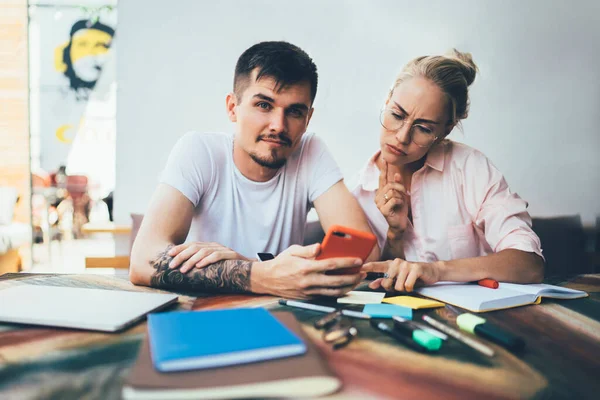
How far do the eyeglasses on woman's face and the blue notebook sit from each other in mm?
1043

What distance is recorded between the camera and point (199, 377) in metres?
0.47

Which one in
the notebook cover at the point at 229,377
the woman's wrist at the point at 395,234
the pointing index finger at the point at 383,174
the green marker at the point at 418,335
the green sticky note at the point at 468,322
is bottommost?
the woman's wrist at the point at 395,234

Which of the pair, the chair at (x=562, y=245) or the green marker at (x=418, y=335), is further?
the chair at (x=562, y=245)

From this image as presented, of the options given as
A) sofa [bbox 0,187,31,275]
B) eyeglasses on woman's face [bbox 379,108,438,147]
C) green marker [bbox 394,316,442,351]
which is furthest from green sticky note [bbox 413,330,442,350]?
sofa [bbox 0,187,31,275]

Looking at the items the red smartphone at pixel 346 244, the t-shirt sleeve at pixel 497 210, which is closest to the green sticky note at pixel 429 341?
the red smartphone at pixel 346 244

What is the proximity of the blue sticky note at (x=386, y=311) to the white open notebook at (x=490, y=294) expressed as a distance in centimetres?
16

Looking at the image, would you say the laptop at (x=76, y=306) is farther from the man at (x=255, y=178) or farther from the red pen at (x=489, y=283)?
the red pen at (x=489, y=283)

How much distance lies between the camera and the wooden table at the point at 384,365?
19.1 inches

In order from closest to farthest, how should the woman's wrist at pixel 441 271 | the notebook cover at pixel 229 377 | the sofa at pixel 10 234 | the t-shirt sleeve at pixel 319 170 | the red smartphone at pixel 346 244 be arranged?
the notebook cover at pixel 229 377 → the red smartphone at pixel 346 244 → the woman's wrist at pixel 441 271 → the t-shirt sleeve at pixel 319 170 → the sofa at pixel 10 234

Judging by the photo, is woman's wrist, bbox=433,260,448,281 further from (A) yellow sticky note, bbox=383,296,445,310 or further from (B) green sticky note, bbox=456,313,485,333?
(B) green sticky note, bbox=456,313,485,333

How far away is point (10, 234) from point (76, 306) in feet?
9.51

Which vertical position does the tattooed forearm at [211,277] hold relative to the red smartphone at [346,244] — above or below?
below

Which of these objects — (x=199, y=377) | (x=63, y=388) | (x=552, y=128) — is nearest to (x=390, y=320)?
(x=199, y=377)

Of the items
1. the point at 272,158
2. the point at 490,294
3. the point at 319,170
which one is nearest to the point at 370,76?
the point at 319,170
